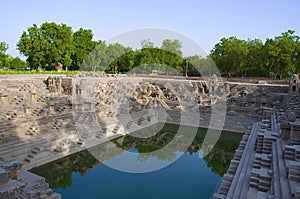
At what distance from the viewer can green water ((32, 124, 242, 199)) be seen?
9.60 metres

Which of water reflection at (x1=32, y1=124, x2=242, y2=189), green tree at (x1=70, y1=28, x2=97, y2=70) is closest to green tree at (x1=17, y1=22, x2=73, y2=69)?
green tree at (x1=70, y1=28, x2=97, y2=70)

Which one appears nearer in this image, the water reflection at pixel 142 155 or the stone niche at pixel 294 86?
the water reflection at pixel 142 155

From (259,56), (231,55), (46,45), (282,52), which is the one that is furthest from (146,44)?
(282,52)

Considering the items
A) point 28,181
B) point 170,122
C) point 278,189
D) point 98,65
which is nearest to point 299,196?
point 278,189

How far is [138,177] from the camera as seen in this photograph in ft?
36.1

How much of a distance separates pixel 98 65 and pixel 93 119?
93.7ft

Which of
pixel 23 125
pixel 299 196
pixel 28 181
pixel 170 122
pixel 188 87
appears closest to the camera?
pixel 299 196

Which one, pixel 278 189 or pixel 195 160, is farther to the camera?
pixel 195 160

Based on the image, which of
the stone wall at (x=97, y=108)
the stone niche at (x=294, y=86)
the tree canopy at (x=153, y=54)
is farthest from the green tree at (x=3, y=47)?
the stone niche at (x=294, y=86)

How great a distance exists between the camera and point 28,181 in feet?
25.8

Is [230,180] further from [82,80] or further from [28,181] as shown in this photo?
[82,80]

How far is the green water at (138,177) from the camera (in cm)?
960

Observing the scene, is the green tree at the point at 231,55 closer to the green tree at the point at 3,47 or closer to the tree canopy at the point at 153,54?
the tree canopy at the point at 153,54

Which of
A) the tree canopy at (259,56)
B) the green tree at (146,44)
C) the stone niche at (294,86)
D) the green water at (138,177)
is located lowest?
the green water at (138,177)
